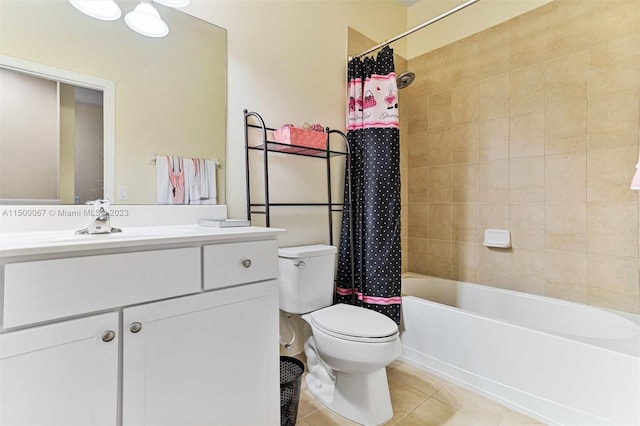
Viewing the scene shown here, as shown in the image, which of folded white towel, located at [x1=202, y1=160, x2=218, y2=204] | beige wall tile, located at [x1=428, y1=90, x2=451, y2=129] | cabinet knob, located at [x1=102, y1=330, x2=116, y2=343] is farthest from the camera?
beige wall tile, located at [x1=428, y1=90, x2=451, y2=129]

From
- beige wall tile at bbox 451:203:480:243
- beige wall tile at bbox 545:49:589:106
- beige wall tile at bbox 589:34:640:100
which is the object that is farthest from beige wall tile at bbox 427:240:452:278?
beige wall tile at bbox 589:34:640:100

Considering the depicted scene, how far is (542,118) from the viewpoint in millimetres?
2018

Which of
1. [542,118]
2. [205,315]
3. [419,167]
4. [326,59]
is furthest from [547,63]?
[205,315]

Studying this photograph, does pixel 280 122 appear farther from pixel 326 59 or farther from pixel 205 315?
pixel 205 315

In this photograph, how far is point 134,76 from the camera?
1.38 metres

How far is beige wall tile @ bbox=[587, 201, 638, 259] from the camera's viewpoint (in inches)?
67.9

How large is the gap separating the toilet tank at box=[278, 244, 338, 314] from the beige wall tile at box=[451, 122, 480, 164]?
4.38ft

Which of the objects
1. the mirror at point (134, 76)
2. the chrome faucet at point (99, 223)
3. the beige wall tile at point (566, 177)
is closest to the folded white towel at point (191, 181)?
the mirror at point (134, 76)

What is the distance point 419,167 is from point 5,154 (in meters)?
2.49

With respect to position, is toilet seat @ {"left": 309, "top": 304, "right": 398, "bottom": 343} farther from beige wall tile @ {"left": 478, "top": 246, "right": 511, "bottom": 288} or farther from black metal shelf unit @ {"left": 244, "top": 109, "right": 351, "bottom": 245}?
beige wall tile @ {"left": 478, "top": 246, "right": 511, "bottom": 288}

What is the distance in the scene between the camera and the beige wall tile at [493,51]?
218cm

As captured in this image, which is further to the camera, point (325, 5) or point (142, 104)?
point (325, 5)

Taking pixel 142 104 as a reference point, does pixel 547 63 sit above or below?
above

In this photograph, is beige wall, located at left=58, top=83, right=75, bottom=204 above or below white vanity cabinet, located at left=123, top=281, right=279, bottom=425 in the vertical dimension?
above
